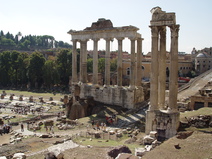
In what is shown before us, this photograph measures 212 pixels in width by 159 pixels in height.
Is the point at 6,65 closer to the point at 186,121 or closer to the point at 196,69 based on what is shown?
the point at 196,69

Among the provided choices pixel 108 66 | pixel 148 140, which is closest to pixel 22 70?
pixel 108 66

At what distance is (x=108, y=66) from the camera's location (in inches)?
1264

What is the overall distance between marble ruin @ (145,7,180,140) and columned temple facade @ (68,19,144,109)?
9466mm

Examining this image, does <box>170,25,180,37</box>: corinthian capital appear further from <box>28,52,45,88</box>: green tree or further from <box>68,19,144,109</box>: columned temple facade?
<box>28,52,45,88</box>: green tree

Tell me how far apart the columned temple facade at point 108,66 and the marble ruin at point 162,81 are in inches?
373

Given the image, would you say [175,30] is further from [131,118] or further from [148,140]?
[131,118]

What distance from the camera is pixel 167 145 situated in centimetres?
1502

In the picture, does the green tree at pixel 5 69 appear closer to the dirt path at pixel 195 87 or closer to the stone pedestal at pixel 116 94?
the stone pedestal at pixel 116 94

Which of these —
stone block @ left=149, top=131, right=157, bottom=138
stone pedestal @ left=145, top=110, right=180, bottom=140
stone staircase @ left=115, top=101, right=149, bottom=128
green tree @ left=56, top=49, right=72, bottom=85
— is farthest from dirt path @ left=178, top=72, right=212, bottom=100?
green tree @ left=56, top=49, right=72, bottom=85

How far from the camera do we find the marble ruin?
1862cm

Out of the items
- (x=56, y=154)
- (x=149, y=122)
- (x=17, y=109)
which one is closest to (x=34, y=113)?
(x=17, y=109)

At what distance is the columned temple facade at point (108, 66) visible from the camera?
29.8 m

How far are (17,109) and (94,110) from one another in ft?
43.6

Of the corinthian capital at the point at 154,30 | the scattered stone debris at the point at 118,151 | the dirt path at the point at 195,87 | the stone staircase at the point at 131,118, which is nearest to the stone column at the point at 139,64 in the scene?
the stone staircase at the point at 131,118
